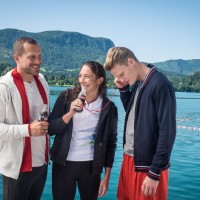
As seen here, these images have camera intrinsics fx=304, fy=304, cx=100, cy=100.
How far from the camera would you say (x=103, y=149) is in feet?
11.8

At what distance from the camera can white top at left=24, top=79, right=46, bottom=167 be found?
347 centimetres

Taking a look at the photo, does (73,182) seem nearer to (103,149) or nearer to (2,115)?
(103,149)

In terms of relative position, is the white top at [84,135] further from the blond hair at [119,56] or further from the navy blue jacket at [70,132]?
the blond hair at [119,56]

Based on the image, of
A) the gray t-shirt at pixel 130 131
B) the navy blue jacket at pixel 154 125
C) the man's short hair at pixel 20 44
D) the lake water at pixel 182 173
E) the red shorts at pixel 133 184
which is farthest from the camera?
the lake water at pixel 182 173

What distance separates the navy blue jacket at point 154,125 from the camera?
2.89 metres

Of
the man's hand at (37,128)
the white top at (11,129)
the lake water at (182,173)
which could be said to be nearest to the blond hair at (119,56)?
the man's hand at (37,128)

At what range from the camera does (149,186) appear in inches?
117

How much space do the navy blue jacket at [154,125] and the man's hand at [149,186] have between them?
0.05 metres

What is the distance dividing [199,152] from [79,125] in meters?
13.5

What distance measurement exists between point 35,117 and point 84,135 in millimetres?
609

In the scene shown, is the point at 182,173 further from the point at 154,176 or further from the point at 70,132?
the point at 154,176

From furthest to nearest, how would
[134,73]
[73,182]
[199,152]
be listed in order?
[199,152] < [73,182] < [134,73]

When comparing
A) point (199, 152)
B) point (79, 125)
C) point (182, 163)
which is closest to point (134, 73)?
point (79, 125)

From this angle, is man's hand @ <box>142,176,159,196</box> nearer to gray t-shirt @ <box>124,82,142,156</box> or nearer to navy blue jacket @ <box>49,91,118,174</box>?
gray t-shirt @ <box>124,82,142,156</box>
